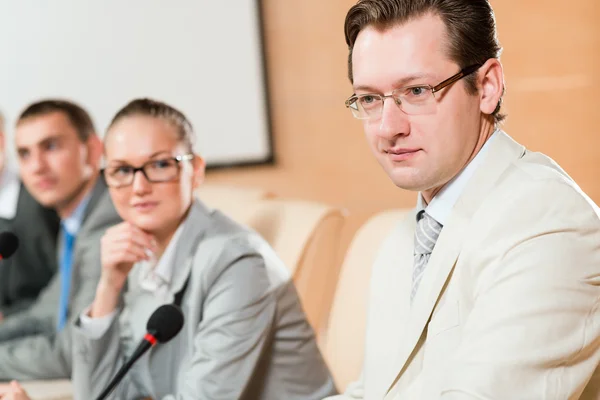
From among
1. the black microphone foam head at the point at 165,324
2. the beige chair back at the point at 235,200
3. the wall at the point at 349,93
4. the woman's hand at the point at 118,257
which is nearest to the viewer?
the black microphone foam head at the point at 165,324

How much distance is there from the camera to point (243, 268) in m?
1.57

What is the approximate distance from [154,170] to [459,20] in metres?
0.77

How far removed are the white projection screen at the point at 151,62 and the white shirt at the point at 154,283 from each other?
3.56 ft

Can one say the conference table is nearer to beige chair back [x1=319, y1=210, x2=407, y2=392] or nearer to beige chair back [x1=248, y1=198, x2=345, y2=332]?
beige chair back [x1=248, y1=198, x2=345, y2=332]

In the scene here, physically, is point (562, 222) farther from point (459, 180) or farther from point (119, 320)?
point (119, 320)

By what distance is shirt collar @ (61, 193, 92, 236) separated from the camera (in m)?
2.26

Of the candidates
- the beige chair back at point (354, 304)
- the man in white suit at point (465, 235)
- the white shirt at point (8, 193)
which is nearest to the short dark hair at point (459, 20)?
the man in white suit at point (465, 235)

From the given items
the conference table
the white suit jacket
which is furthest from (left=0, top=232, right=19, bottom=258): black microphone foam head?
the white suit jacket

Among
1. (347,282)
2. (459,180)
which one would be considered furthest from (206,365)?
(459,180)

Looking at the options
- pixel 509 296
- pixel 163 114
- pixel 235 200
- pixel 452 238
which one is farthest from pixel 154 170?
pixel 509 296

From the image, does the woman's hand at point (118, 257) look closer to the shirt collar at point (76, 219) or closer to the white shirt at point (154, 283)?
the white shirt at point (154, 283)

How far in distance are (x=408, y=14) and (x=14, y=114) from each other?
2124 mm

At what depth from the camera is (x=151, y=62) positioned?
2848 millimetres

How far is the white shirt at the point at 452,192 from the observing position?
1.13 meters
